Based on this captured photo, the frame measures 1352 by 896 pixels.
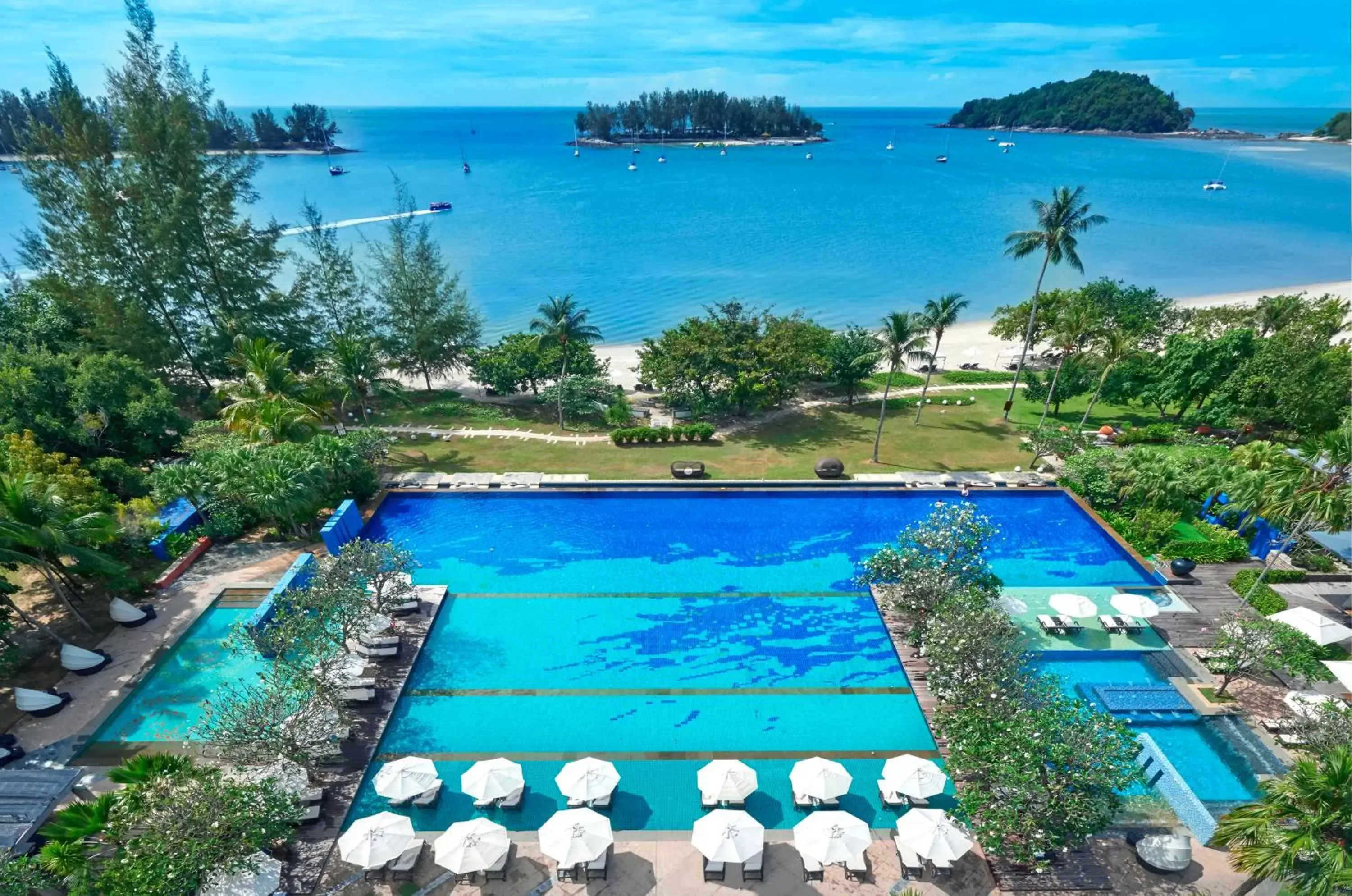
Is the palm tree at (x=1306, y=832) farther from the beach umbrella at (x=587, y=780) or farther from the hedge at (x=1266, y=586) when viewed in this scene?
the hedge at (x=1266, y=586)

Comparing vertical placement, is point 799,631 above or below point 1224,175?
below

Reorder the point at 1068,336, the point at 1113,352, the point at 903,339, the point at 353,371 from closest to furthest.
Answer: the point at 903,339, the point at 1113,352, the point at 353,371, the point at 1068,336

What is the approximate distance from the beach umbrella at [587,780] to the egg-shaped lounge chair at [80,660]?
1629 centimetres

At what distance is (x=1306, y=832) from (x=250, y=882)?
20.8 m

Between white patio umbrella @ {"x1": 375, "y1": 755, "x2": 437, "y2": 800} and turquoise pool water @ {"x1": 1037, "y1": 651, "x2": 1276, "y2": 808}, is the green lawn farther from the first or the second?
white patio umbrella @ {"x1": 375, "y1": 755, "x2": 437, "y2": 800}

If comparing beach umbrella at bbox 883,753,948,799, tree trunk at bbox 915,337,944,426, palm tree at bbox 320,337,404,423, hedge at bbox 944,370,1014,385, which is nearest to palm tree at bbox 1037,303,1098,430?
hedge at bbox 944,370,1014,385

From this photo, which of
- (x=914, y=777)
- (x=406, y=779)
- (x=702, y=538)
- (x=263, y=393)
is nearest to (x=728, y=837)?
(x=914, y=777)

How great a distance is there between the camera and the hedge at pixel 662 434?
38344mm

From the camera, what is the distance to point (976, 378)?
164 ft

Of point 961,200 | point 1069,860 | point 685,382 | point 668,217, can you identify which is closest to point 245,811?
point 1069,860

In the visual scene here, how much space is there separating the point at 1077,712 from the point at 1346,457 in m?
14.8

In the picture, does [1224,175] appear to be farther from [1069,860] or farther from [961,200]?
[1069,860]

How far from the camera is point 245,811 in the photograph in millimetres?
14320

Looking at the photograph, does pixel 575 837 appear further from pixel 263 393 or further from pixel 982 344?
pixel 982 344
